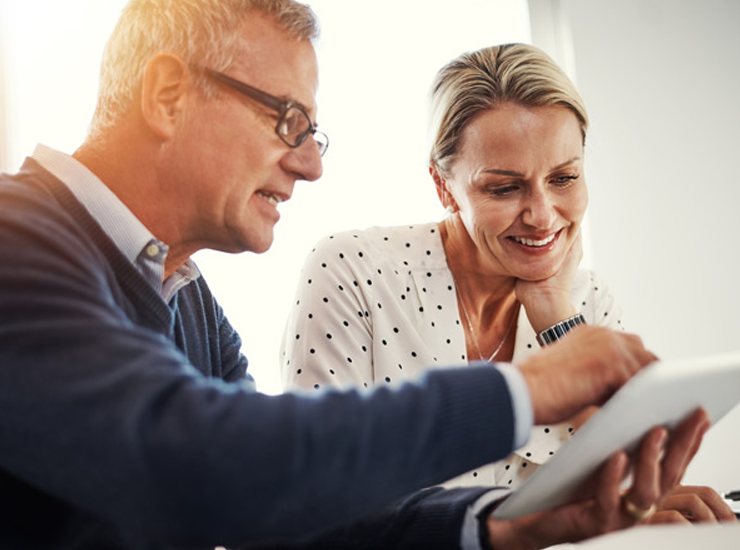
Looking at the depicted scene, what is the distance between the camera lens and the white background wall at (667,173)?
10.2 feet

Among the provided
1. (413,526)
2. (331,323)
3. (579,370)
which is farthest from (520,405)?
(331,323)

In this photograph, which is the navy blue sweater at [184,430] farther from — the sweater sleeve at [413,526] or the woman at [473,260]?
the woman at [473,260]

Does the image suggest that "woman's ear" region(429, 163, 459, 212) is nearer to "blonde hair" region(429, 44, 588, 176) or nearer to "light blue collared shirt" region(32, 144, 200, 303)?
"blonde hair" region(429, 44, 588, 176)

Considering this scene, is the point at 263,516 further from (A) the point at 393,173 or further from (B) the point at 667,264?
(B) the point at 667,264

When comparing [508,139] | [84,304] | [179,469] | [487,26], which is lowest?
[179,469]

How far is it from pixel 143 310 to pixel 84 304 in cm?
25

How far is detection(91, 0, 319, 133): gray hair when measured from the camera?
3.52ft

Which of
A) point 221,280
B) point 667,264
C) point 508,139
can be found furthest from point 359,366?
point 667,264

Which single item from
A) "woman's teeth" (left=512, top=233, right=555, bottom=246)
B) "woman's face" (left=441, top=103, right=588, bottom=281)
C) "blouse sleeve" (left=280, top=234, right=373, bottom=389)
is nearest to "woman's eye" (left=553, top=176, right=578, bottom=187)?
"woman's face" (left=441, top=103, right=588, bottom=281)

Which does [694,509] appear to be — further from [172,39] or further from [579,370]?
[172,39]

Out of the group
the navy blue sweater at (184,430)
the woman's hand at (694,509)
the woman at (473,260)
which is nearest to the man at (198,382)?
the navy blue sweater at (184,430)

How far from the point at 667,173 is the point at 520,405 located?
2.72 meters

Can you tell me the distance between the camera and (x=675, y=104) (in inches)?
127

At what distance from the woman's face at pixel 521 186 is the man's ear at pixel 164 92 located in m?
0.74
